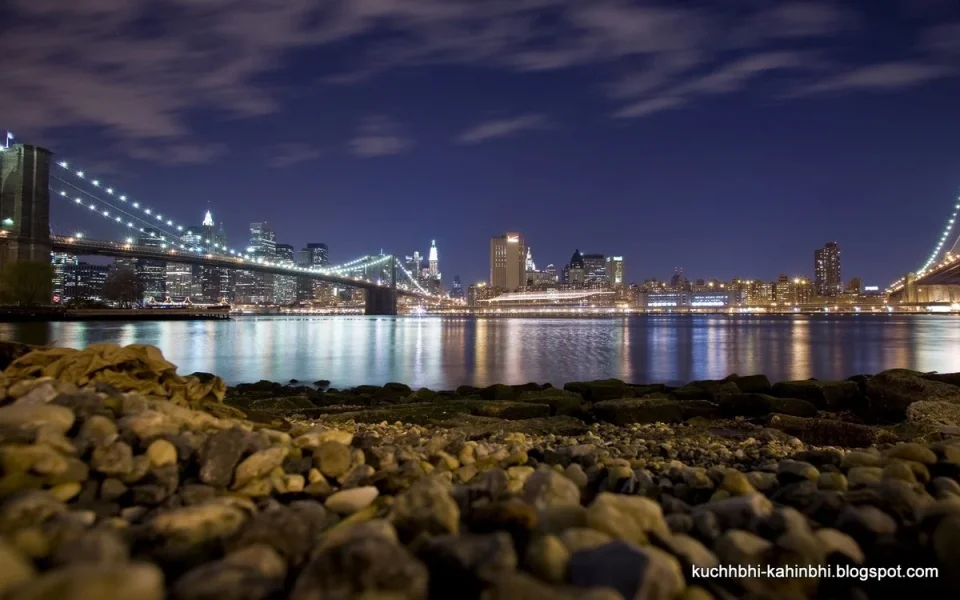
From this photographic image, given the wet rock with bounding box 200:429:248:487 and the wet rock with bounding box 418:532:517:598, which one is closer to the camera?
the wet rock with bounding box 418:532:517:598

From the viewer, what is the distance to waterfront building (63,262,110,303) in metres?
120

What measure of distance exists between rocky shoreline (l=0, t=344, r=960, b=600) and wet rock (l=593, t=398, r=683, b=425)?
451 centimetres

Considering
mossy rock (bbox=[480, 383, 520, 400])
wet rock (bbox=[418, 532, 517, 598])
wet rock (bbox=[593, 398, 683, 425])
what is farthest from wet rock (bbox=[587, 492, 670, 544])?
mossy rock (bbox=[480, 383, 520, 400])

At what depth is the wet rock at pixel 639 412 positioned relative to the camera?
9344mm

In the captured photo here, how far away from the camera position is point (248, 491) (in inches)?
116

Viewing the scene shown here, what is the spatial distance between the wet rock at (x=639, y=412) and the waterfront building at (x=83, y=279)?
129m

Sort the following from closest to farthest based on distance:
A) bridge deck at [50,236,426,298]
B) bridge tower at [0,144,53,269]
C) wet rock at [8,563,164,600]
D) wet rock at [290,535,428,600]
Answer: wet rock at [8,563,164,600], wet rock at [290,535,428,600], bridge tower at [0,144,53,269], bridge deck at [50,236,426,298]

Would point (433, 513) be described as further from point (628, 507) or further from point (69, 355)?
point (69, 355)

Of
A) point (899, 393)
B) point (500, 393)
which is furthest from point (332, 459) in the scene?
point (899, 393)

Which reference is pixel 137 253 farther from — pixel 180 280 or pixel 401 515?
pixel 180 280

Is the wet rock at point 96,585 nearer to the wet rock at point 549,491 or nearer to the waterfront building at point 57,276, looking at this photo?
the wet rock at point 549,491

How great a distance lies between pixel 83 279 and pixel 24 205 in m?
92.5

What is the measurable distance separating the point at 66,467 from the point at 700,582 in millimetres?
2685

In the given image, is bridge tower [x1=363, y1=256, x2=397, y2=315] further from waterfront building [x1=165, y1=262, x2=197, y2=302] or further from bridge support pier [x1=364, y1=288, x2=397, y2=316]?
waterfront building [x1=165, y1=262, x2=197, y2=302]
